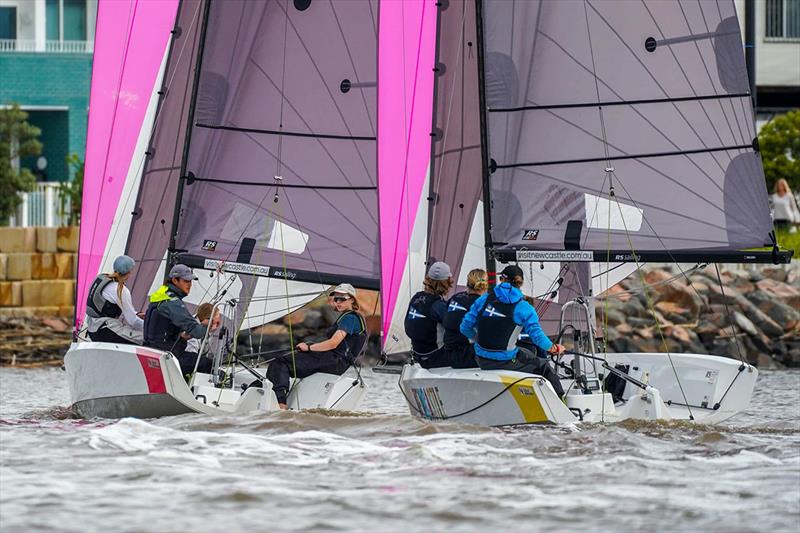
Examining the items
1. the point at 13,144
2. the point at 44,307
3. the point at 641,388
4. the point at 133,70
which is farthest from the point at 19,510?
the point at 13,144

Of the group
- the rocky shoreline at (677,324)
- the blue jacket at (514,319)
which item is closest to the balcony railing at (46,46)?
the rocky shoreline at (677,324)

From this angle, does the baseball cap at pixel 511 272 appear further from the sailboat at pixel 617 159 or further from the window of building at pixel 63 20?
the window of building at pixel 63 20

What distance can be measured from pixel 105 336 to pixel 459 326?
3.29 meters

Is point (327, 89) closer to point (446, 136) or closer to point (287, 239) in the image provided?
point (446, 136)

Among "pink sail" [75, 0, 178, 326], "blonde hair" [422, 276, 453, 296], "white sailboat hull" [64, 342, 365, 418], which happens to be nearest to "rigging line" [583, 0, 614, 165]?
"blonde hair" [422, 276, 453, 296]

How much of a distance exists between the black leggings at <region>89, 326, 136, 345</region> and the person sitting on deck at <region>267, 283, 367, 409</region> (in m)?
1.35

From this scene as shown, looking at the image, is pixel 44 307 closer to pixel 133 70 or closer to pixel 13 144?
pixel 13 144

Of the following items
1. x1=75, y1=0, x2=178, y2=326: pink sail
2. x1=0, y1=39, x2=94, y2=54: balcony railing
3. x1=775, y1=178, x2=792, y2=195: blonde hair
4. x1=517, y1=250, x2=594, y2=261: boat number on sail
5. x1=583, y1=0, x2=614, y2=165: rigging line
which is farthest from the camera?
x1=0, y1=39, x2=94, y2=54: balcony railing

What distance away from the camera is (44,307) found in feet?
93.1

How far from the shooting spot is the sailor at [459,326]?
1445cm

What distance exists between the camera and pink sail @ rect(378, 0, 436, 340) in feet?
57.5

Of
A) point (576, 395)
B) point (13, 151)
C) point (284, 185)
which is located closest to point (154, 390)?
point (576, 395)

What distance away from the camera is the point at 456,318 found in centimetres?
1445

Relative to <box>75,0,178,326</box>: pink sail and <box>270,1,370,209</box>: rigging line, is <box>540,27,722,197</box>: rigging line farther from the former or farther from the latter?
<box>75,0,178,326</box>: pink sail
